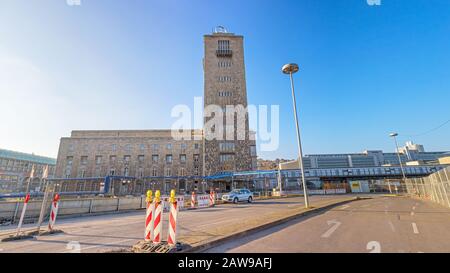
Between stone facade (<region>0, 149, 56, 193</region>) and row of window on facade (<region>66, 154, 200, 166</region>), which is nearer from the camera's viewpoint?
row of window on facade (<region>66, 154, 200, 166</region>)

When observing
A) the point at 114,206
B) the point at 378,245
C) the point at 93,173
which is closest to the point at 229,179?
the point at 114,206

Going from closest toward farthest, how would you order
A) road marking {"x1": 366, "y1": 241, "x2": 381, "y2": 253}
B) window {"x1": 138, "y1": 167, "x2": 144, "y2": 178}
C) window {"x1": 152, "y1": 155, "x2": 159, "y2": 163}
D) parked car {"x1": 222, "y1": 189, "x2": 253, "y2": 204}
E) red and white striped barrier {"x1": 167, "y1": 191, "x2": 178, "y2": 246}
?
road marking {"x1": 366, "y1": 241, "x2": 381, "y2": 253}, red and white striped barrier {"x1": 167, "y1": 191, "x2": 178, "y2": 246}, parked car {"x1": 222, "y1": 189, "x2": 253, "y2": 204}, window {"x1": 138, "y1": 167, "x2": 144, "y2": 178}, window {"x1": 152, "y1": 155, "x2": 159, "y2": 163}

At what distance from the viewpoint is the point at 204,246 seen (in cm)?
489

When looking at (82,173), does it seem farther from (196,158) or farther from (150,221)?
(150,221)

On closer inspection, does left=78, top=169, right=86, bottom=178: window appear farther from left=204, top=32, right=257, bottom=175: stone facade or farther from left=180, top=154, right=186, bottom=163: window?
left=204, top=32, right=257, bottom=175: stone facade

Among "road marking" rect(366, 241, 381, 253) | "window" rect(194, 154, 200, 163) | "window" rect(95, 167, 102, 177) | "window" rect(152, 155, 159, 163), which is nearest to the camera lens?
"road marking" rect(366, 241, 381, 253)

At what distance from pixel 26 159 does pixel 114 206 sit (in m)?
110

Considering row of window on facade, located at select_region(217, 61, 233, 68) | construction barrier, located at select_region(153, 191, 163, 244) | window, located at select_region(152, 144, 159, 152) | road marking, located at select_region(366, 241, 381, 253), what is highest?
row of window on facade, located at select_region(217, 61, 233, 68)

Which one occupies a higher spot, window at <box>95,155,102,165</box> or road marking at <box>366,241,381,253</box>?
window at <box>95,155,102,165</box>

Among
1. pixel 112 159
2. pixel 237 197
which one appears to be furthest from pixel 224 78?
pixel 237 197

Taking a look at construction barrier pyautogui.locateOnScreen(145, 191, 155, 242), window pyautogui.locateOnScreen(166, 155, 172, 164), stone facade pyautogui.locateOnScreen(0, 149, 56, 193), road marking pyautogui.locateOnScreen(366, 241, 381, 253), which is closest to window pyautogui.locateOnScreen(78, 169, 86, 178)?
window pyautogui.locateOnScreen(166, 155, 172, 164)

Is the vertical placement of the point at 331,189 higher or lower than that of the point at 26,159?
lower

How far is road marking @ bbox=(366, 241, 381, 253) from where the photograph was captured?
4520 mm

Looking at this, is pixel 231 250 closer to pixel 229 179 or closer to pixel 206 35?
pixel 229 179
